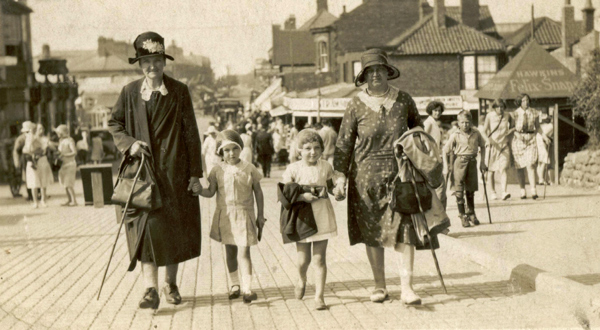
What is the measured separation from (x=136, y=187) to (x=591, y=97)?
11150mm

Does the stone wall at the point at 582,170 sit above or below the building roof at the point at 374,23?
below

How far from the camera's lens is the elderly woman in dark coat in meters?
6.60

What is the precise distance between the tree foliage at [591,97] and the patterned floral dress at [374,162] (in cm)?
962

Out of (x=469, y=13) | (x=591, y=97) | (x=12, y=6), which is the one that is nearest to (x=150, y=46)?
(x=591, y=97)

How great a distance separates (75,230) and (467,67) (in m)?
31.0

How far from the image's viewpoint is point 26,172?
17188 mm

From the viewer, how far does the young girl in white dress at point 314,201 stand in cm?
662

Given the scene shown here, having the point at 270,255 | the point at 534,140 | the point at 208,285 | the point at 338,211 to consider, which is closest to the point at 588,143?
the point at 534,140

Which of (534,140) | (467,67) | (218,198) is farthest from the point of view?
(467,67)

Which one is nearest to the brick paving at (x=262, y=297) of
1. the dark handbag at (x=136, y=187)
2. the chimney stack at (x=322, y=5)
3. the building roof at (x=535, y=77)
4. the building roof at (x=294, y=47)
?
the dark handbag at (x=136, y=187)

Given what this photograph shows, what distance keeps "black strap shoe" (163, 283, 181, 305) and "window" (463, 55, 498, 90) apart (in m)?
35.5

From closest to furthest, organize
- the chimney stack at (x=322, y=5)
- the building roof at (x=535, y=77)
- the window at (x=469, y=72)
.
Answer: the building roof at (x=535, y=77) → the window at (x=469, y=72) → the chimney stack at (x=322, y=5)

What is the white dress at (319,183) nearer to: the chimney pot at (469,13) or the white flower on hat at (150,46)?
the white flower on hat at (150,46)

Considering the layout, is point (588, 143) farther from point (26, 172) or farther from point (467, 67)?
point (467, 67)
